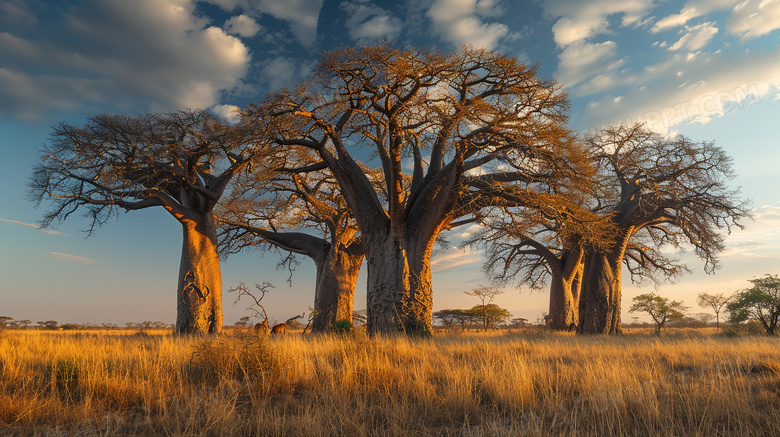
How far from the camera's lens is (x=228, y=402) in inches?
145

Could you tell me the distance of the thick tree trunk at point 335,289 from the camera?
1639cm

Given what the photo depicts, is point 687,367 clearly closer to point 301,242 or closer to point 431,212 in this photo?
point 431,212

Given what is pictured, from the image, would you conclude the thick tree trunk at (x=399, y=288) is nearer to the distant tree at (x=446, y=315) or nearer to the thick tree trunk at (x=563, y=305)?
the thick tree trunk at (x=563, y=305)

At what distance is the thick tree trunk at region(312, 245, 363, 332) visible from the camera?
1639cm

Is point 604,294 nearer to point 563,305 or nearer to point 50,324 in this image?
point 563,305

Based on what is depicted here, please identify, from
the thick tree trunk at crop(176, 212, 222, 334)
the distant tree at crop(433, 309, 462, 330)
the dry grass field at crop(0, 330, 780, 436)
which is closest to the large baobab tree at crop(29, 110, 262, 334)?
the thick tree trunk at crop(176, 212, 222, 334)

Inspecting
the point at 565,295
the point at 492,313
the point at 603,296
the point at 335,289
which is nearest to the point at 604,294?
the point at 603,296

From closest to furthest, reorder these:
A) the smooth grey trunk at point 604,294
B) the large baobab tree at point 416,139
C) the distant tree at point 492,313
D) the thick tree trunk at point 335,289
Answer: the large baobab tree at point 416,139
the thick tree trunk at point 335,289
the smooth grey trunk at point 604,294
the distant tree at point 492,313

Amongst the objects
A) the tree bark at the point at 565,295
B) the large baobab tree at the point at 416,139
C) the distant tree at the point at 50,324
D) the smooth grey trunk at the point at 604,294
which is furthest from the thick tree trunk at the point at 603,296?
the distant tree at the point at 50,324

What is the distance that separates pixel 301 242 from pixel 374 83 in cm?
913

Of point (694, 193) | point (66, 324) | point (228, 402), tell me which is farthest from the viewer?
point (66, 324)

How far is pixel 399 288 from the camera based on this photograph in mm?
10828

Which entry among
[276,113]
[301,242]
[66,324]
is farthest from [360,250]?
[66,324]

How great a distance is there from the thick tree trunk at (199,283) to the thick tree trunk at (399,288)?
551 centimetres
